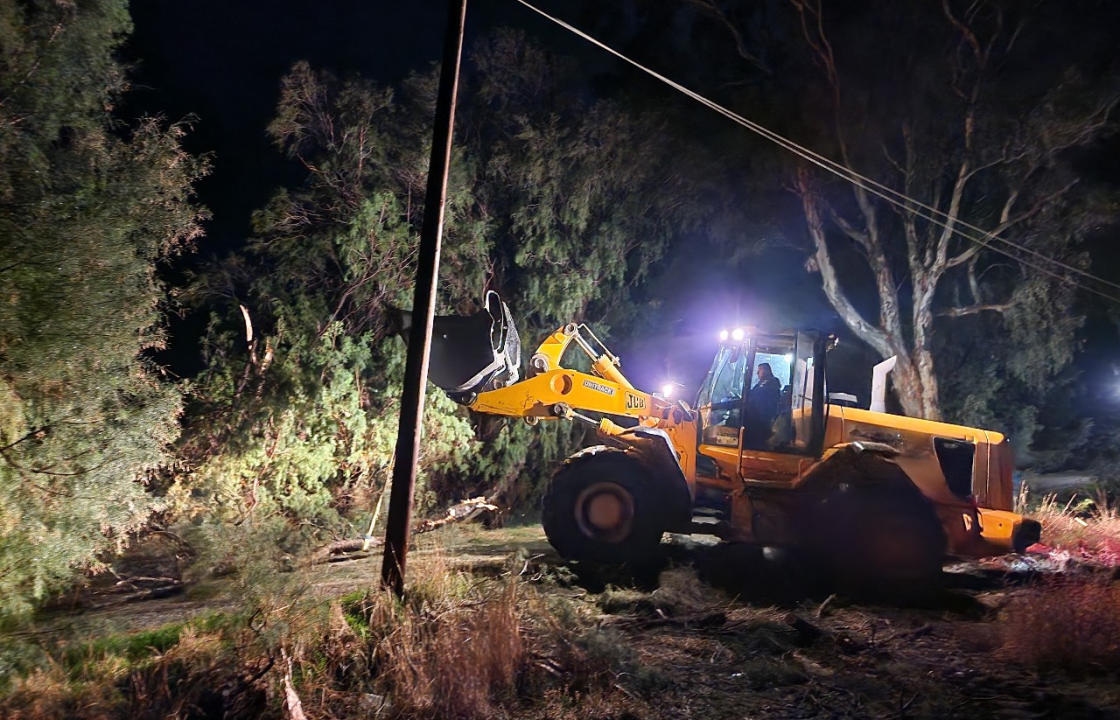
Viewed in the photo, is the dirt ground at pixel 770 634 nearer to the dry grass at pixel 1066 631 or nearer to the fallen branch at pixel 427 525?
the dry grass at pixel 1066 631

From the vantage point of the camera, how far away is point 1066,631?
240 inches

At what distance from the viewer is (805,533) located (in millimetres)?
8312

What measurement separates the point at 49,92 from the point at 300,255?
552 centimetres

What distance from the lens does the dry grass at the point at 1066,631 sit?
5871 mm

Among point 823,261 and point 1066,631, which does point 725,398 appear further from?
point 823,261

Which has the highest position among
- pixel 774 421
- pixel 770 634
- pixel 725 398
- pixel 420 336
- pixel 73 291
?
pixel 73 291

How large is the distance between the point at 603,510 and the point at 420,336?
360cm

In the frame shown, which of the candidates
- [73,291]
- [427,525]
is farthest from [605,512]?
[73,291]

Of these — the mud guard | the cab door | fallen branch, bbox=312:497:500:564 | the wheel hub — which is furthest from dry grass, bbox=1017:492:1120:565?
fallen branch, bbox=312:497:500:564

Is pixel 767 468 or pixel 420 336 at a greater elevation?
pixel 420 336

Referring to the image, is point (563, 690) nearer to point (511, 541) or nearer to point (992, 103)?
point (511, 541)

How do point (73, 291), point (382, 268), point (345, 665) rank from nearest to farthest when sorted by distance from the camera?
point (345, 665) → point (73, 291) → point (382, 268)

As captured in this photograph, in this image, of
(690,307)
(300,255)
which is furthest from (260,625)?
(690,307)

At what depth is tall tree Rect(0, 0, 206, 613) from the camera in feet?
21.3
